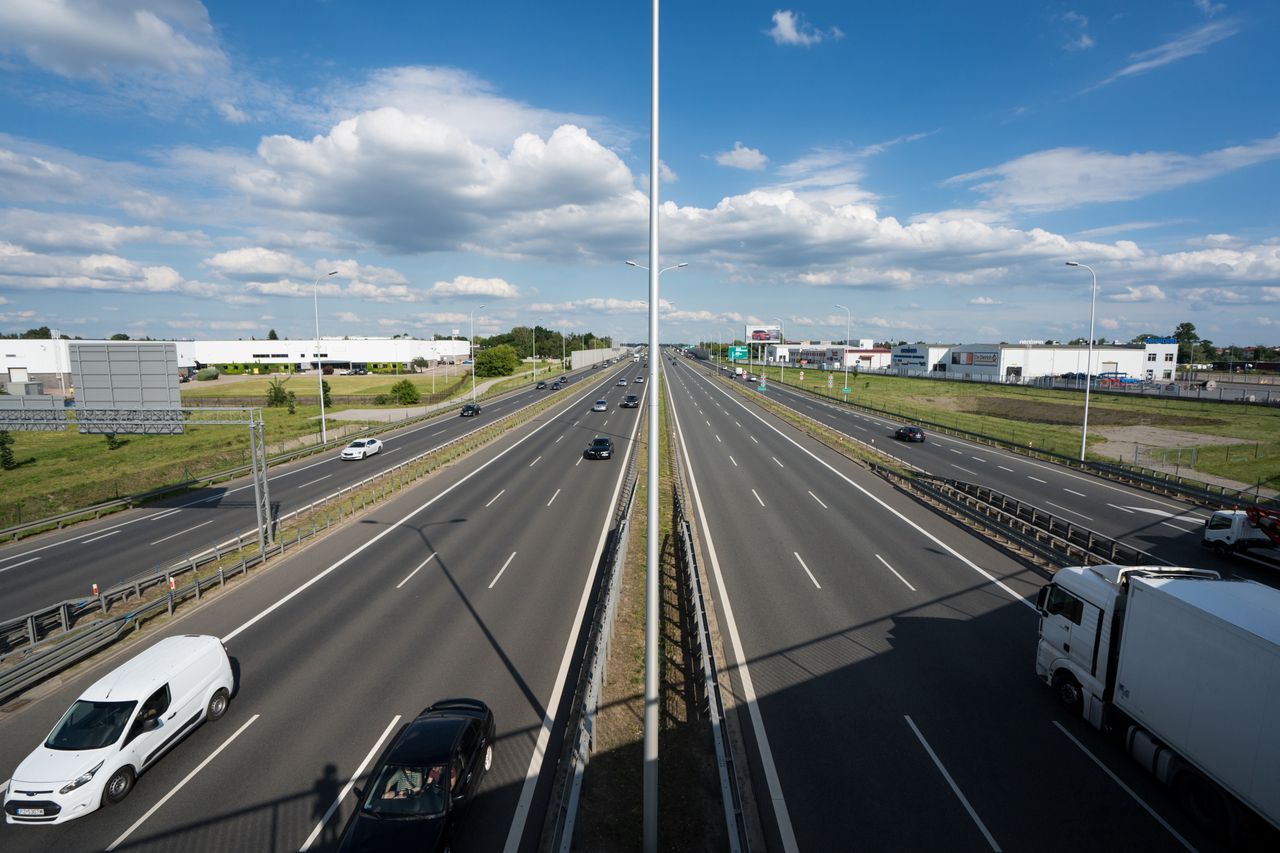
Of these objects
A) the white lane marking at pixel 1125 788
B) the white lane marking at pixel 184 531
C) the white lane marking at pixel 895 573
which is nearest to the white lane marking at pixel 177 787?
the white lane marking at pixel 1125 788

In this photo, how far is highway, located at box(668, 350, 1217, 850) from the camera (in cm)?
885

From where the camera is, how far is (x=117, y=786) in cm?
963

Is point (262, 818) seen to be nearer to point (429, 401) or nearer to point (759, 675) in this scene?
point (759, 675)

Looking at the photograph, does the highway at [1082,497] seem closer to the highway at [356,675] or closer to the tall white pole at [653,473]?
the tall white pole at [653,473]

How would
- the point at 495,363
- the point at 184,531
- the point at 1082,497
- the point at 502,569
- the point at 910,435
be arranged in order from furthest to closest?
the point at 495,363, the point at 910,435, the point at 1082,497, the point at 184,531, the point at 502,569

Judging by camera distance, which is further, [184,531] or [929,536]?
[184,531]

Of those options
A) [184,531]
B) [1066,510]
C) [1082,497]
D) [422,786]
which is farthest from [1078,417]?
[184,531]

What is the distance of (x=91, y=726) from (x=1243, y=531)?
101 ft

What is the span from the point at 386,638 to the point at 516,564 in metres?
5.65

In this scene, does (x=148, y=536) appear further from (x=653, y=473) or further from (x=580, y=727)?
(x=653, y=473)

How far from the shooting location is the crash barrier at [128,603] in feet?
44.3

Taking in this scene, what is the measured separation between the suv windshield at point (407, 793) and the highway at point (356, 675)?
88 cm

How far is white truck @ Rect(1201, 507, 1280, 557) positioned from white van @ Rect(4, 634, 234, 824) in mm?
29380

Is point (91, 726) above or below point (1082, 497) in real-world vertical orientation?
above
